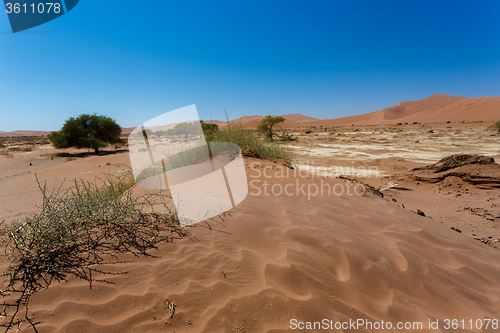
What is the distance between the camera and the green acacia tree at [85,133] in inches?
715

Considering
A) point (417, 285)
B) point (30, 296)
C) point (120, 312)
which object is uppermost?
point (30, 296)

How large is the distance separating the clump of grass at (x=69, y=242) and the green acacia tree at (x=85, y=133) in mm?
19102

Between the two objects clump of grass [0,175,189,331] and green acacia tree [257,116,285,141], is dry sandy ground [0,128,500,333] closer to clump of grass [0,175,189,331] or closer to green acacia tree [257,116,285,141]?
clump of grass [0,175,189,331]

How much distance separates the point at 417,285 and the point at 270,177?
12.6 feet

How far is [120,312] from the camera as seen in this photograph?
5.62ft

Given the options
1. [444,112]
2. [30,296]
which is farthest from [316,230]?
[444,112]

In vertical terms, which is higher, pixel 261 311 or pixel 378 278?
pixel 261 311

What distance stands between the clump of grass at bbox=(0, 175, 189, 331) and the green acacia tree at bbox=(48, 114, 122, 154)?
1910 cm

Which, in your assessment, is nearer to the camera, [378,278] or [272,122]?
[378,278]

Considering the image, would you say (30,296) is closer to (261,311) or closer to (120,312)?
(120,312)

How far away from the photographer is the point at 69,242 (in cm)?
227

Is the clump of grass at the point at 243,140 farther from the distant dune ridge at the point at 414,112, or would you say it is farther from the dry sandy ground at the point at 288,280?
the distant dune ridge at the point at 414,112

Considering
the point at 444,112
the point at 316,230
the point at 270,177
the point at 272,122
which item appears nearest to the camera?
the point at 316,230

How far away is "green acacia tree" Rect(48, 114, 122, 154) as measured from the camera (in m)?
18.2
